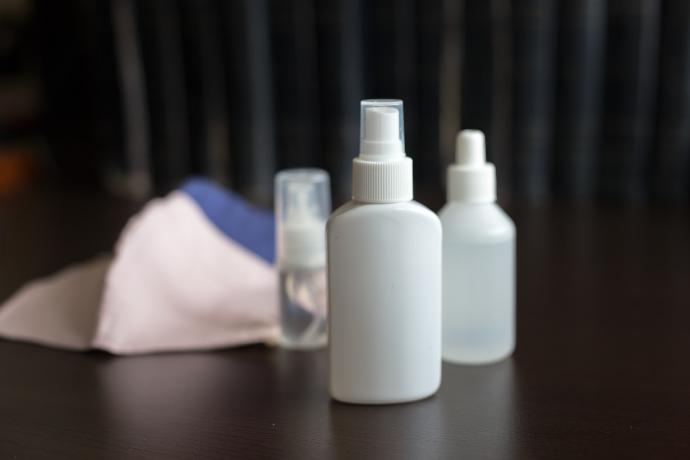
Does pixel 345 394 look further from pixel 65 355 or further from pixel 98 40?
pixel 98 40

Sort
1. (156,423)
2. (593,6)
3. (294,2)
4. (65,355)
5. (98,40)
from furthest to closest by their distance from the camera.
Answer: (98,40), (294,2), (593,6), (65,355), (156,423)

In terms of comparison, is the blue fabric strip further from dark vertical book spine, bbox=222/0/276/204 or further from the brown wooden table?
dark vertical book spine, bbox=222/0/276/204

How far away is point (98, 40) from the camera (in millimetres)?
1381

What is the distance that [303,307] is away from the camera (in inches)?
24.6

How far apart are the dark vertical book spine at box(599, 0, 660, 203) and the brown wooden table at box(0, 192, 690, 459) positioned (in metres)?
0.43

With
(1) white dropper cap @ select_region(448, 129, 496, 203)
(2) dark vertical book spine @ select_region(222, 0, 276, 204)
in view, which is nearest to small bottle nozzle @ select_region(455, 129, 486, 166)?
(1) white dropper cap @ select_region(448, 129, 496, 203)

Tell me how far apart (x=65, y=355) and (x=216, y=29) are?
804mm

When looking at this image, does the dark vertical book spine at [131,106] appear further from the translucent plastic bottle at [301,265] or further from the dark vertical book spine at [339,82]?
the translucent plastic bottle at [301,265]

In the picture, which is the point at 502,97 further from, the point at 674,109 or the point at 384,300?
the point at 384,300

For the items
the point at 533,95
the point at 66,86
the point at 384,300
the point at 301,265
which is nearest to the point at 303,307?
the point at 301,265

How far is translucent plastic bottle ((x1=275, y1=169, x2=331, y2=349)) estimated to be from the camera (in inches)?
24.4

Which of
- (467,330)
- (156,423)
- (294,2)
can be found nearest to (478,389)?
(467,330)

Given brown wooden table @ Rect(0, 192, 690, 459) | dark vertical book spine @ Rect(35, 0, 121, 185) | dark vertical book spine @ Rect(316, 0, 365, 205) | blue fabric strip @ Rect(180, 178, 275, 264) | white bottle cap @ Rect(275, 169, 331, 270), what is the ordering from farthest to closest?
dark vertical book spine @ Rect(35, 0, 121, 185), dark vertical book spine @ Rect(316, 0, 365, 205), blue fabric strip @ Rect(180, 178, 275, 264), white bottle cap @ Rect(275, 169, 331, 270), brown wooden table @ Rect(0, 192, 690, 459)

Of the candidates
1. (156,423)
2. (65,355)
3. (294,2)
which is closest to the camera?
(156,423)
